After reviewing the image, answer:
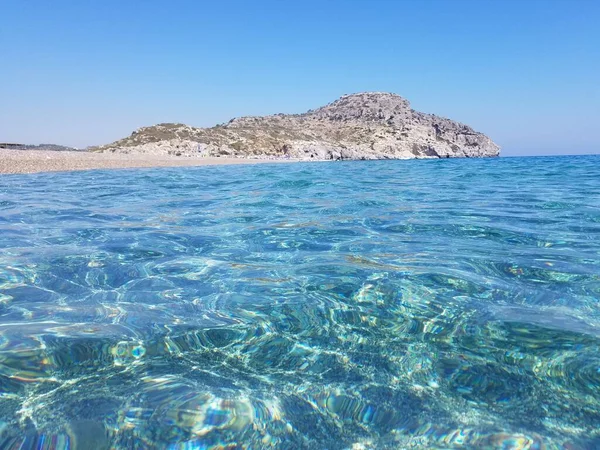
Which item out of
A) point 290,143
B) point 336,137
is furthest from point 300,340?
point 336,137

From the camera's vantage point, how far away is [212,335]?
10.3 feet

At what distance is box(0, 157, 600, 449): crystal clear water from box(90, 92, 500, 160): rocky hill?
59.1m

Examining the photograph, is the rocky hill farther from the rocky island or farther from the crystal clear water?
the crystal clear water

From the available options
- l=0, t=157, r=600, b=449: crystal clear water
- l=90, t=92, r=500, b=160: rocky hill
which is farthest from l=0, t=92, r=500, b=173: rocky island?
l=0, t=157, r=600, b=449: crystal clear water

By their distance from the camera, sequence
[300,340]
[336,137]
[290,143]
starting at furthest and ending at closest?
[336,137] → [290,143] → [300,340]

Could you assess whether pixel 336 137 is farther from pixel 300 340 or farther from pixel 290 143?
pixel 300 340

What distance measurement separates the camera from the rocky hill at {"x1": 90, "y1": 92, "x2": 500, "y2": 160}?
72.1m

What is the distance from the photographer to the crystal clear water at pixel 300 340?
6.95 ft

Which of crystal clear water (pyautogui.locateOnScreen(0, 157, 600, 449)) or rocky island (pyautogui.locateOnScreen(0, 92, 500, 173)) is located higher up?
rocky island (pyautogui.locateOnScreen(0, 92, 500, 173))

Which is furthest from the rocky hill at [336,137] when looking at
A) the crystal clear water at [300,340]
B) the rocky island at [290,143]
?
the crystal clear water at [300,340]

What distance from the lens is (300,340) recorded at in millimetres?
3078

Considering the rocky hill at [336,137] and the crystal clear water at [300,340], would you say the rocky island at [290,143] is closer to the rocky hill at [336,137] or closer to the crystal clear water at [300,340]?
the rocky hill at [336,137]

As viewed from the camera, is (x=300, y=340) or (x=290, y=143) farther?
(x=290, y=143)

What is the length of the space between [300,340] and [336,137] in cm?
11448
